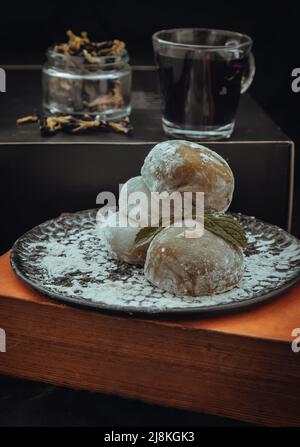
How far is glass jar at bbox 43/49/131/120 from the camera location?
136 cm

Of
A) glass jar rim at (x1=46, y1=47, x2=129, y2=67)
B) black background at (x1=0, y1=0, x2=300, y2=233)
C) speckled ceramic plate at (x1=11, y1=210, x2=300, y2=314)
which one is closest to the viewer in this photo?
speckled ceramic plate at (x1=11, y1=210, x2=300, y2=314)

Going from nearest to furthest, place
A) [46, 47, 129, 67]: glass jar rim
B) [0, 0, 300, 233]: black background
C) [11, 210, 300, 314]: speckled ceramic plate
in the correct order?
[11, 210, 300, 314]: speckled ceramic plate, [46, 47, 129, 67]: glass jar rim, [0, 0, 300, 233]: black background

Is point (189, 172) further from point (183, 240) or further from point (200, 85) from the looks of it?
point (200, 85)

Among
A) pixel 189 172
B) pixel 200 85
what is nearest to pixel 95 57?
pixel 200 85

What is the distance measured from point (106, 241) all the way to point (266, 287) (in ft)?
0.66

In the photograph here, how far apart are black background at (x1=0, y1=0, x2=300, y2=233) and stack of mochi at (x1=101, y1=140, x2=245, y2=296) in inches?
23.8

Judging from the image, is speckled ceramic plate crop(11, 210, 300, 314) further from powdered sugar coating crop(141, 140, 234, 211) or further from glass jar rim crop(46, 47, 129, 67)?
glass jar rim crop(46, 47, 129, 67)

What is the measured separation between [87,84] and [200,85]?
7.5 inches

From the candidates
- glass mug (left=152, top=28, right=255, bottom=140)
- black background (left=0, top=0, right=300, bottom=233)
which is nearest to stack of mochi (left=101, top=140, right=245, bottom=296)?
glass mug (left=152, top=28, right=255, bottom=140)

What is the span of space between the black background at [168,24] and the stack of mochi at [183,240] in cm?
60

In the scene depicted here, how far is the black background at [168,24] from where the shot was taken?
1.63 meters

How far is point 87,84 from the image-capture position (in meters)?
1.37

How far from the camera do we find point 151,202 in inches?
40.9

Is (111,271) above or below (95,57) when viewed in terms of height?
below
